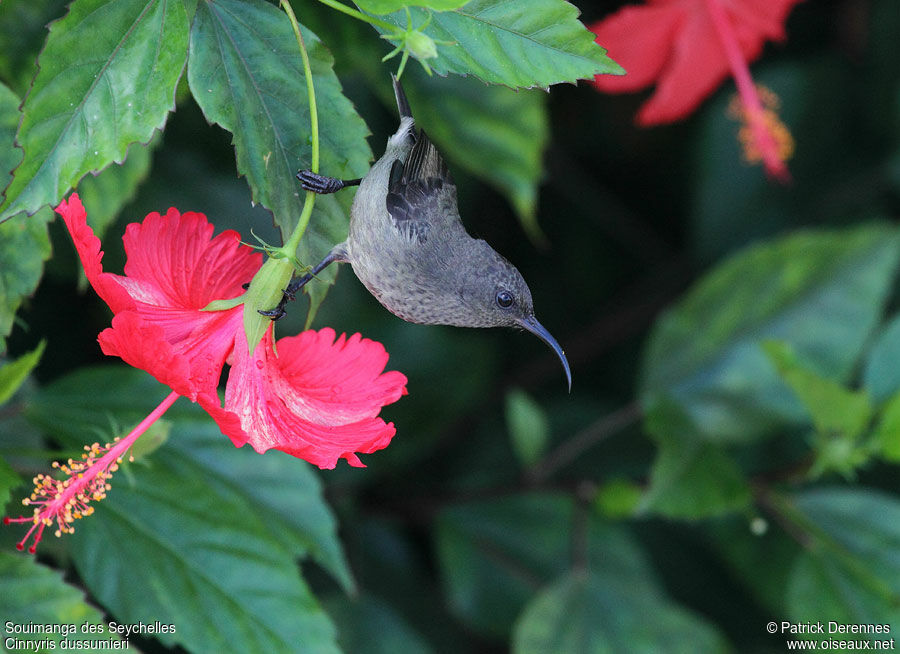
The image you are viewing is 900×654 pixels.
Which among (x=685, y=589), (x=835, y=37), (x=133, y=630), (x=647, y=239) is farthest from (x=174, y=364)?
Result: (x=835, y=37)

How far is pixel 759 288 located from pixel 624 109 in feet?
1.91

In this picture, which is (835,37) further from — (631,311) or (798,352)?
(798,352)

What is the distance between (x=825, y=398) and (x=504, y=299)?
72 cm

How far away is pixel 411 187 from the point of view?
592 millimetres

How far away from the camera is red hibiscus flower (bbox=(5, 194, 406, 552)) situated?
0.57 meters

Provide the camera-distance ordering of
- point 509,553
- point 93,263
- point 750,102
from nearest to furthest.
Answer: point 93,263
point 750,102
point 509,553

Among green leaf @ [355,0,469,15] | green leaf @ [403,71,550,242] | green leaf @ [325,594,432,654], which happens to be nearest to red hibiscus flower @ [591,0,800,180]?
green leaf @ [403,71,550,242]

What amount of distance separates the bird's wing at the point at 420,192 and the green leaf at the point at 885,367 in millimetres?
930

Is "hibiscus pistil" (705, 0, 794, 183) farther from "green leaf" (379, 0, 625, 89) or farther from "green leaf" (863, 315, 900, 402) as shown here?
"green leaf" (379, 0, 625, 89)

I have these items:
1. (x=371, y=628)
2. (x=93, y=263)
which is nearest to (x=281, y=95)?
(x=93, y=263)

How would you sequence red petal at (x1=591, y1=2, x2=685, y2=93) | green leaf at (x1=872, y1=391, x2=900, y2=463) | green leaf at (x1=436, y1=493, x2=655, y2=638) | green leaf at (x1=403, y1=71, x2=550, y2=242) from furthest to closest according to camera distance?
1. green leaf at (x1=436, y1=493, x2=655, y2=638)
2. green leaf at (x1=872, y1=391, x2=900, y2=463)
3. green leaf at (x1=403, y1=71, x2=550, y2=242)
4. red petal at (x1=591, y1=2, x2=685, y2=93)

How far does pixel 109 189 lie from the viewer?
32.1 inches

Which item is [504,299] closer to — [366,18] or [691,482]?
[366,18]

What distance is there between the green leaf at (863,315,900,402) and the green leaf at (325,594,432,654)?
0.79 m
